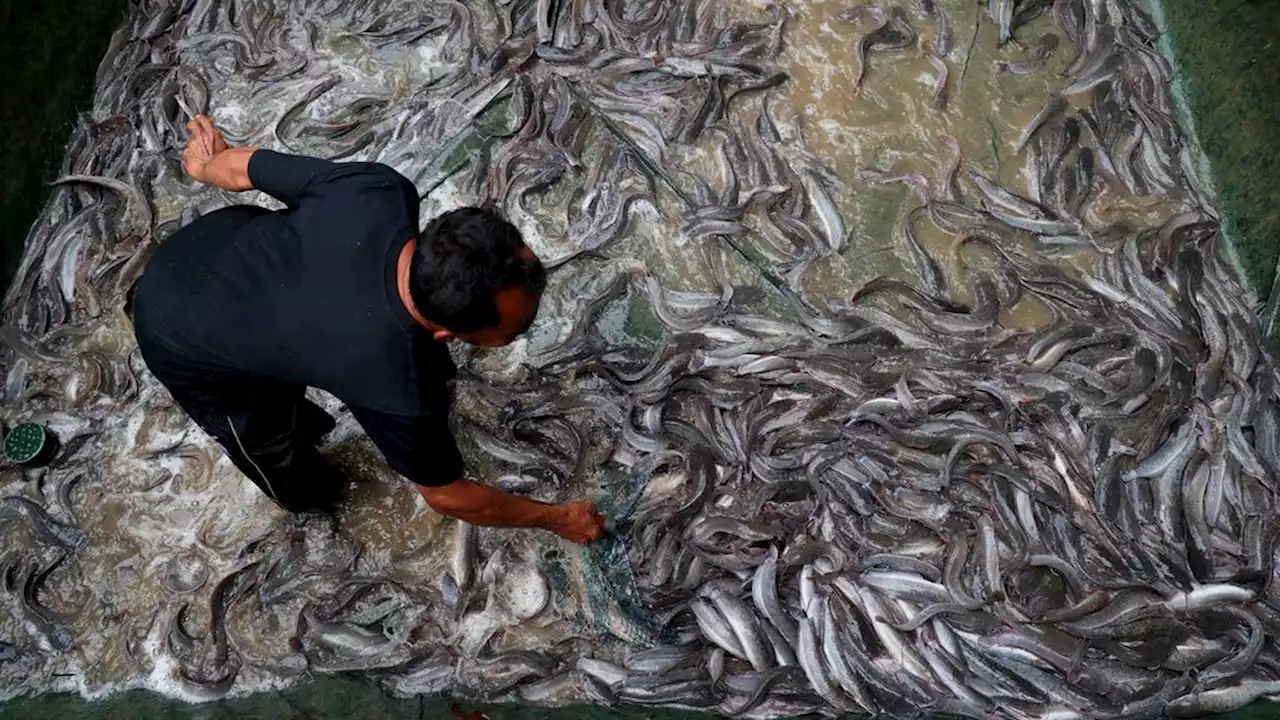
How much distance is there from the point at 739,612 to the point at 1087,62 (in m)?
2.73

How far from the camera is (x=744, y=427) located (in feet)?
10.4

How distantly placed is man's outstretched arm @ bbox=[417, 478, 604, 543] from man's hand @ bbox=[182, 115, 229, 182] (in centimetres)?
115

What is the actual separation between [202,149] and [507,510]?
1353 millimetres

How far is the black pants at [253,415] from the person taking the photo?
2.47m

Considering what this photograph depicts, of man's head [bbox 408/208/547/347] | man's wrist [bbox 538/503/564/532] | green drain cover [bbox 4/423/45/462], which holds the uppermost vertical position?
man's head [bbox 408/208/547/347]

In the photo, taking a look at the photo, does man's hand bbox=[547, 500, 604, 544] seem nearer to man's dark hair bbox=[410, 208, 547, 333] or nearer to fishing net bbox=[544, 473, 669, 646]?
fishing net bbox=[544, 473, 669, 646]

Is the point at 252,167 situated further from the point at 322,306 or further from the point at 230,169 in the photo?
the point at 322,306

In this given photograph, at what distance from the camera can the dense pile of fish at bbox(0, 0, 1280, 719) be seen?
279 cm

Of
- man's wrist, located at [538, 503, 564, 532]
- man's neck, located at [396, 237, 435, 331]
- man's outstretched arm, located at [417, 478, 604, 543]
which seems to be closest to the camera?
man's neck, located at [396, 237, 435, 331]

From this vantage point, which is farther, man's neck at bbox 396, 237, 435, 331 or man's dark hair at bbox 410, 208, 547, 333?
man's neck at bbox 396, 237, 435, 331

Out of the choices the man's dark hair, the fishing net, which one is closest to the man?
the man's dark hair

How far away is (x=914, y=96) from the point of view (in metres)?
3.93

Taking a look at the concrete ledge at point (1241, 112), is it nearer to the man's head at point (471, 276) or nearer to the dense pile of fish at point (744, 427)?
the dense pile of fish at point (744, 427)

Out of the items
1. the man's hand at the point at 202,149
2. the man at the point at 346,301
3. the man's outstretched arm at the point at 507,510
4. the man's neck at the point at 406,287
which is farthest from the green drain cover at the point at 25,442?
the man's neck at the point at 406,287
